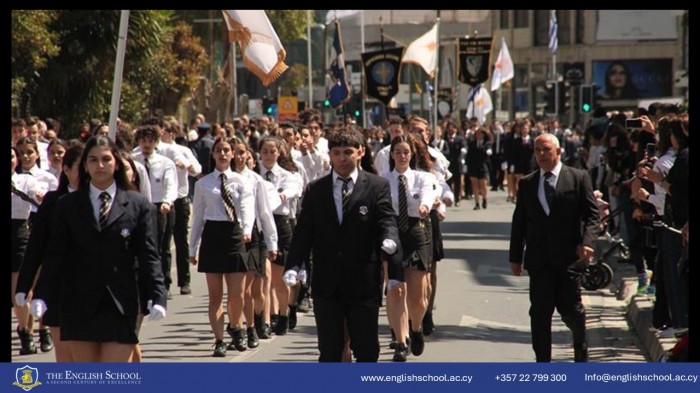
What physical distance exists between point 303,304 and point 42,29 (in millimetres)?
9476

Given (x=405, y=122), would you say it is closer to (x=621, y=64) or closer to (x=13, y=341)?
(x=13, y=341)

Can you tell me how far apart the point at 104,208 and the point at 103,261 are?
31 cm

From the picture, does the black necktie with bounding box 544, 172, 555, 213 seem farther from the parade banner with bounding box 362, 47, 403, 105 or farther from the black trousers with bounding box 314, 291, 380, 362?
the parade banner with bounding box 362, 47, 403, 105

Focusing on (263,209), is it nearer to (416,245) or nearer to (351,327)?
(416,245)

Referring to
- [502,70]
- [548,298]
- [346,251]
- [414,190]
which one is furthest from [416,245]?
[502,70]

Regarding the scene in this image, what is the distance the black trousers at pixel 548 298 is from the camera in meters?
12.0

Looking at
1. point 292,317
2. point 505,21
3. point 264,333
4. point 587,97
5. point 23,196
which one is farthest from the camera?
point 505,21

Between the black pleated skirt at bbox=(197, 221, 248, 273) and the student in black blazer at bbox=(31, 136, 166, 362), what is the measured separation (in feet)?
12.4

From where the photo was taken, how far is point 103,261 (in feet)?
31.0

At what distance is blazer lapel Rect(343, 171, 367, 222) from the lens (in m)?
10.7

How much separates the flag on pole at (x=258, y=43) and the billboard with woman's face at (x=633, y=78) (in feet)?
181

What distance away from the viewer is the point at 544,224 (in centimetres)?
1194
